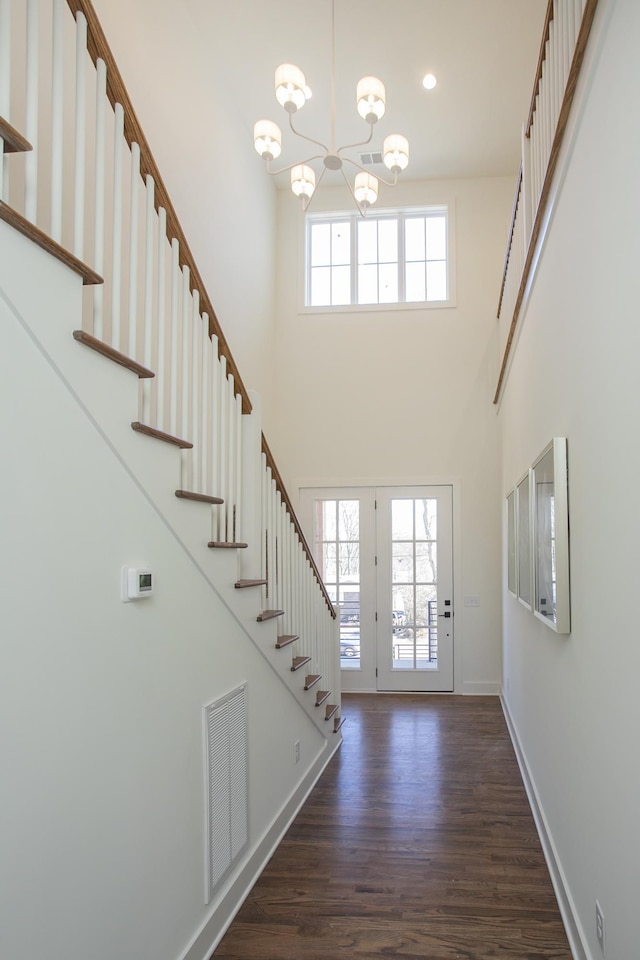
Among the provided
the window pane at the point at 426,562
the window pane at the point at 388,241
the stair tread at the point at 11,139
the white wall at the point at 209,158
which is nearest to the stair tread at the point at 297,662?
the stair tread at the point at 11,139

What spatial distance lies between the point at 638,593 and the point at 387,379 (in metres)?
5.88

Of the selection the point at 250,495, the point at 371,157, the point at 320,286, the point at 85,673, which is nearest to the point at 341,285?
the point at 320,286

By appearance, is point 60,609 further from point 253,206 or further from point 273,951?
point 253,206

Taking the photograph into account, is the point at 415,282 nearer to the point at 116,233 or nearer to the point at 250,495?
the point at 250,495

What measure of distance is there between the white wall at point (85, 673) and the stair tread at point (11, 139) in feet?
0.67

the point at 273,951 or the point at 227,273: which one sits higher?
the point at 227,273

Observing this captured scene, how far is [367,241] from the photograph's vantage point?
775cm

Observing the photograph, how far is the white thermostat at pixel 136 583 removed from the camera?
2045mm

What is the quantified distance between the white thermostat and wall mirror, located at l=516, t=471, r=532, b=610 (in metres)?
2.41

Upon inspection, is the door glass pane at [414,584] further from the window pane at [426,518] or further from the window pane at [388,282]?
the window pane at [388,282]

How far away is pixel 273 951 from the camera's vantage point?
261cm

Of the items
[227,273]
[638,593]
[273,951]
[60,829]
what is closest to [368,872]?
[273,951]

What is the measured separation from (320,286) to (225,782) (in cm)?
608

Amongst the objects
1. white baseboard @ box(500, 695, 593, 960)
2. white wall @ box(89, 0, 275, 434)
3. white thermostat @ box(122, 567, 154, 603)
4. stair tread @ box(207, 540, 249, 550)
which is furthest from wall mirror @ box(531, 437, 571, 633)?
white wall @ box(89, 0, 275, 434)
